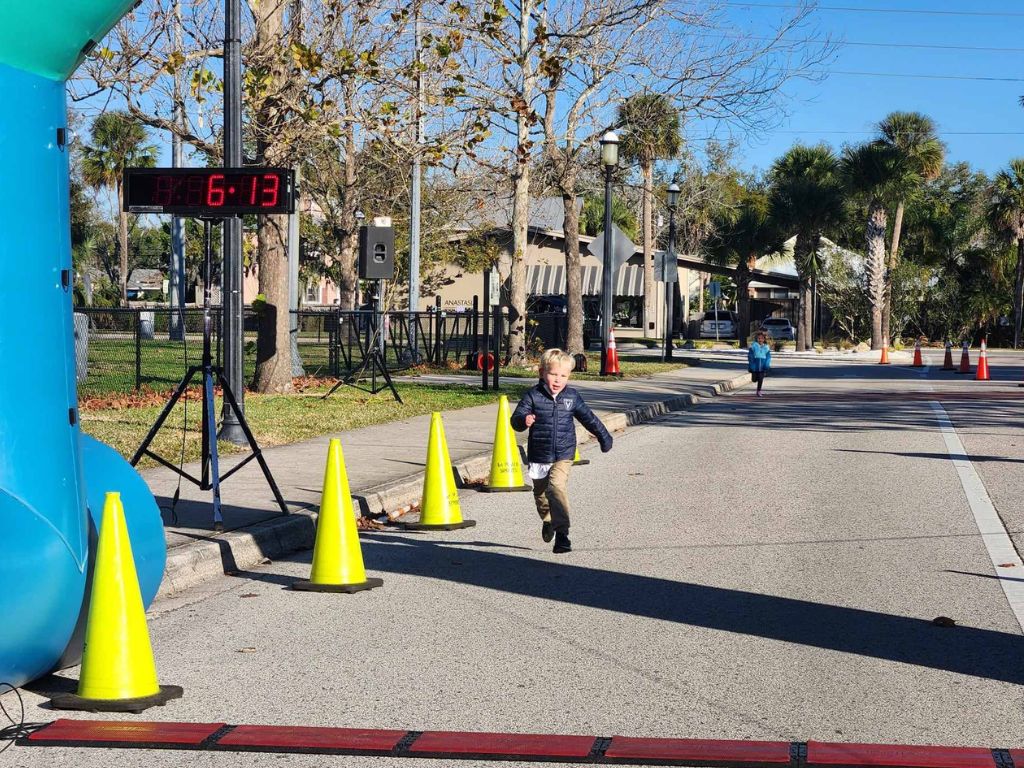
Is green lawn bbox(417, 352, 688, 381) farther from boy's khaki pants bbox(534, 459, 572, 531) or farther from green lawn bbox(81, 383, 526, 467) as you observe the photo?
boy's khaki pants bbox(534, 459, 572, 531)

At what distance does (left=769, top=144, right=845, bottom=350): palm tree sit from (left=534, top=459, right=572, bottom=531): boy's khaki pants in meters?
44.6

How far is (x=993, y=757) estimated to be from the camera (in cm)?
480

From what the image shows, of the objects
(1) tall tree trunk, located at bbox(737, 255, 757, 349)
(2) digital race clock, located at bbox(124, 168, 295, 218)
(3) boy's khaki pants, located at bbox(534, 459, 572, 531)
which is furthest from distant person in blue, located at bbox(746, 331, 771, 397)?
(1) tall tree trunk, located at bbox(737, 255, 757, 349)

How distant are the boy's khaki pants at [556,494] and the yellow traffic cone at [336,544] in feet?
5.29

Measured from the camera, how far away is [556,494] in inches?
358

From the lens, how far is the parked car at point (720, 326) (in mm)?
70500

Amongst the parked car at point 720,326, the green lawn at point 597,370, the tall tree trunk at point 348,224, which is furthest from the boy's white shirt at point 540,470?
the parked car at point 720,326

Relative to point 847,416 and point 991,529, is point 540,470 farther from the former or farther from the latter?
point 847,416

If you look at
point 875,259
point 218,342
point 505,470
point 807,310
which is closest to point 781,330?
point 807,310

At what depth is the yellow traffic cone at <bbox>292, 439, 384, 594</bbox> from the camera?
7.85 meters

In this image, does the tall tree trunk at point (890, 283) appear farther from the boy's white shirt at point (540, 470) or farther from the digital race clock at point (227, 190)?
the boy's white shirt at point (540, 470)

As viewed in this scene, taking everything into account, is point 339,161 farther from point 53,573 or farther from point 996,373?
point 53,573

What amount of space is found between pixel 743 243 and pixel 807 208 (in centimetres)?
691

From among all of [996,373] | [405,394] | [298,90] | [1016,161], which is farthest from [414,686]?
[1016,161]
